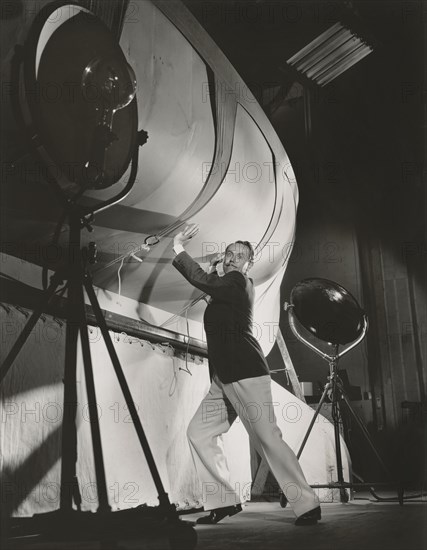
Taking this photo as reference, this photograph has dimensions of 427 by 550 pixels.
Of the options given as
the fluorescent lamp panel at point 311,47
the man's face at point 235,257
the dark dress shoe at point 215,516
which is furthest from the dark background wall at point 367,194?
the dark dress shoe at point 215,516

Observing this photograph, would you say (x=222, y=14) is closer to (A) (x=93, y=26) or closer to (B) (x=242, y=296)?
(A) (x=93, y=26)

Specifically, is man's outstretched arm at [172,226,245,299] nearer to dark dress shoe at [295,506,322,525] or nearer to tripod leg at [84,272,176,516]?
tripod leg at [84,272,176,516]

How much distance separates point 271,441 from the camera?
1.71 meters

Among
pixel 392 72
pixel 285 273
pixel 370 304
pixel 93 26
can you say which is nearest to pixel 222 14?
pixel 93 26

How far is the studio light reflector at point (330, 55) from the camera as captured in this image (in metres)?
3.12

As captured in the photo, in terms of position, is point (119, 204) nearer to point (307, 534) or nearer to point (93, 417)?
point (93, 417)

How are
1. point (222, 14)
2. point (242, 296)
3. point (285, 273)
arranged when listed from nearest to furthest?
point (242, 296) → point (222, 14) → point (285, 273)

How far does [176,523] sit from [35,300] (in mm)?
746

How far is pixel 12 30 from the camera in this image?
145 cm

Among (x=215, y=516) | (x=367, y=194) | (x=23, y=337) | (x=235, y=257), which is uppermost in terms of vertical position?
(x=367, y=194)

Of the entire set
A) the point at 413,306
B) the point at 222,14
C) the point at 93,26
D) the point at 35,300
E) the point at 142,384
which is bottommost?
the point at 142,384

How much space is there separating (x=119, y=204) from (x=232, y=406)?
2.71 ft

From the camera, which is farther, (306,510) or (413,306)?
(413,306)

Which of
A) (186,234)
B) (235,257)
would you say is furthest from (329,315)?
(186,234)
